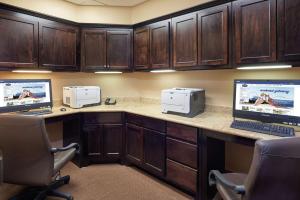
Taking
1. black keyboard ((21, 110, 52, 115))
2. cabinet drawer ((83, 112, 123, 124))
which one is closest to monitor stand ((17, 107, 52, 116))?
black keyboard ((21, 110, 52, 115))

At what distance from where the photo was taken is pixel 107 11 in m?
3.55

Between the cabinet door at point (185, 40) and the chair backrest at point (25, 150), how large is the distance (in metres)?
1.72

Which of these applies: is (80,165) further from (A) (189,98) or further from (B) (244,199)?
(B) (244,199)

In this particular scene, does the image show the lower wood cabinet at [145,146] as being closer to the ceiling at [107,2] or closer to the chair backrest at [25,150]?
the chair backrest at [25,150]

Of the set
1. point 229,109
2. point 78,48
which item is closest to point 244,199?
point 229,109

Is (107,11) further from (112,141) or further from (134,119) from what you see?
(112,141)

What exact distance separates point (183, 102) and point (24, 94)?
201 cm

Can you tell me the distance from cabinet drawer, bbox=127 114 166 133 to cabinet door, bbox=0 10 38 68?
1.44 metres

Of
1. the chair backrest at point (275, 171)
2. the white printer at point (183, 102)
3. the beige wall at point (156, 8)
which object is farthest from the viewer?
the beige wall at point (156, 8)

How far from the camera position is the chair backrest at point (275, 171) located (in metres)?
1.15

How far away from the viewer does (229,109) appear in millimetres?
2607

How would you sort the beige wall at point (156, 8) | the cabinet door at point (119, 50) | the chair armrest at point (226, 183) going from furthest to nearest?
the cabinet door at point (119, 50) < the beige wall at point (156, 8) < the chair armrest at point (226, 183)

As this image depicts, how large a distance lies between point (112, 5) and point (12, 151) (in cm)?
269

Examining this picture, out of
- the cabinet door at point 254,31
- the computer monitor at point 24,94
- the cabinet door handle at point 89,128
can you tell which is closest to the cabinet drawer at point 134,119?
the cabinet door handle at point 89,128
